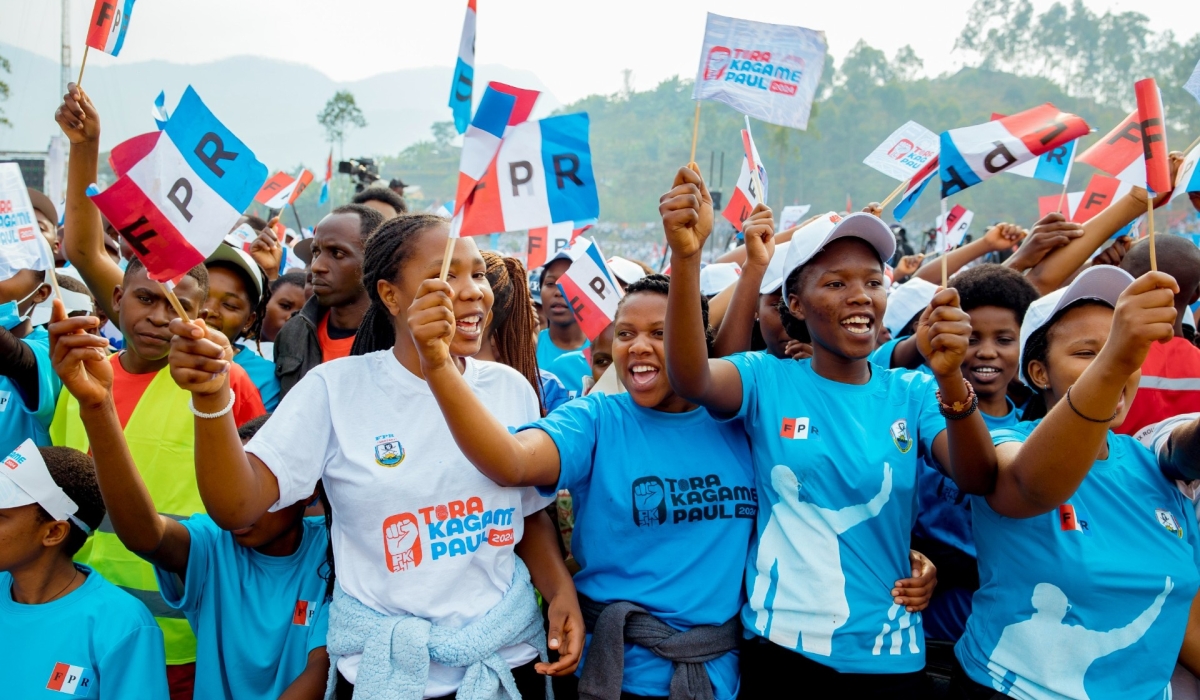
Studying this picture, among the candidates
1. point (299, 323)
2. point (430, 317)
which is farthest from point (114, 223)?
point (299, 323)

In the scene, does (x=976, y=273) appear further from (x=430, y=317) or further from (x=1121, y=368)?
(x=430, y=317)

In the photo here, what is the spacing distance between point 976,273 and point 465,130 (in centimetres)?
214

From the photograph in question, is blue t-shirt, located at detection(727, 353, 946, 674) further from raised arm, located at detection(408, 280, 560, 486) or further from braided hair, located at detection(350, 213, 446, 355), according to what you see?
braided hair, located at detection(350, 213, 446, 355)

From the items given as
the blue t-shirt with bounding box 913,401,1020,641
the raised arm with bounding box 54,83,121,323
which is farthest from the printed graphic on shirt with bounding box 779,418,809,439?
the raised arm with bounding box 54,83,121,323

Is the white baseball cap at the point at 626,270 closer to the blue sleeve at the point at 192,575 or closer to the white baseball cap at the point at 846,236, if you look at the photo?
the white baseball cap at the point at 846,236

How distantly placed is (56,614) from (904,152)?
4.71 metres

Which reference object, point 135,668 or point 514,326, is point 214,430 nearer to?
point 135,668

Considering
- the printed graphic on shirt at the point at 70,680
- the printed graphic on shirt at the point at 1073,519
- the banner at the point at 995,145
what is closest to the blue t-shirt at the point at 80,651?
the printed graphic on shirt at the point at 70,680

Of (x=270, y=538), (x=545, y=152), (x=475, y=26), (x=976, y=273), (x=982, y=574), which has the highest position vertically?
(x=475, y=26)

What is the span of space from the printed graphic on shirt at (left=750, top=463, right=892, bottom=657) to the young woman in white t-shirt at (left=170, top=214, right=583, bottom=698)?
1.77 ft

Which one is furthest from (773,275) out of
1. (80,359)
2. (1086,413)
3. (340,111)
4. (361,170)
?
(340,111)

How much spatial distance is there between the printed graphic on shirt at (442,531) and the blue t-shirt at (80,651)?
94 cm

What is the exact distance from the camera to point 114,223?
2.10 m

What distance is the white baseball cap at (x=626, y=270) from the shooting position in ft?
15.5
